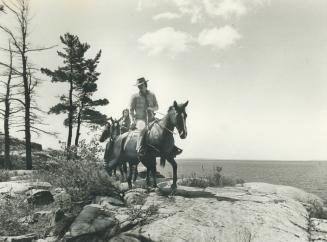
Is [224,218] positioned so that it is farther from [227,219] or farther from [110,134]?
[110,134]

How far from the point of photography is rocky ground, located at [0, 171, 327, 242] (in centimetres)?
786

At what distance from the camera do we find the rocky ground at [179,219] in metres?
7.86

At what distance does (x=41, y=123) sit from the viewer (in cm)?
2670

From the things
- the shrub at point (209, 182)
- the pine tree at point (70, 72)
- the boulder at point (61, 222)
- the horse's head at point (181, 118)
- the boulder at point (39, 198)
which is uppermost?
the pine tree at point (70, 72)

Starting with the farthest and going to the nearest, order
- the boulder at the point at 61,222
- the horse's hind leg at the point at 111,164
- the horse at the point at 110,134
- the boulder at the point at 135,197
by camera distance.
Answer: the horse at the point at 110,134
the horse's hind leg at the point at 111,164
the boulder at the point at 135,197
the boulder at the point at 61,222

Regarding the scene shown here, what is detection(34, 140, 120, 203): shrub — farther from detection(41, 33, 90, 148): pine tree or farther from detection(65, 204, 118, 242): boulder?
detection(41, 33, 90, 148): pine tree

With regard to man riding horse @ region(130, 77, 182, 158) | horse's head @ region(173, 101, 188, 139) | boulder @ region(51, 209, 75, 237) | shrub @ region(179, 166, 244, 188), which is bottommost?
boulder @ region(51, 209, 75, 237)

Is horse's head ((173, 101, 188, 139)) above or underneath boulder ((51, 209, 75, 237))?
above

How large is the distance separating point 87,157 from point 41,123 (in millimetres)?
15500

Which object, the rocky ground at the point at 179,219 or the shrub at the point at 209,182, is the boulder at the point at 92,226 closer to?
the rocky ground at the point at 179,219

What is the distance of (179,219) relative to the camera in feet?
27.6

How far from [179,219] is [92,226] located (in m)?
1.89

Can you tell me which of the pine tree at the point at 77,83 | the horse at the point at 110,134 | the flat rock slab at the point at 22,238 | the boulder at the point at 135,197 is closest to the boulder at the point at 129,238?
the boulder at the point at 135,197

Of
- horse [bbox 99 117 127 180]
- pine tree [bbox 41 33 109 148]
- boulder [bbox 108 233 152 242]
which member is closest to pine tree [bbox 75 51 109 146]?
pine tree [bbox 41 33 109 148]
